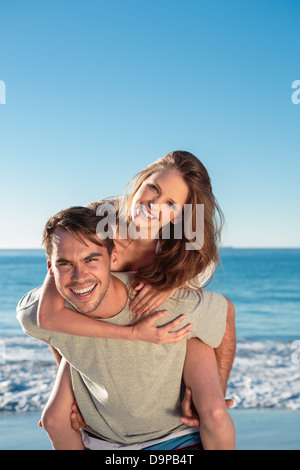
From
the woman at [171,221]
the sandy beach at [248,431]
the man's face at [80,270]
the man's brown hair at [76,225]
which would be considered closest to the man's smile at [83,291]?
the man's face at [80,270]

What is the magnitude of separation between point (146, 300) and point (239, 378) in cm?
616

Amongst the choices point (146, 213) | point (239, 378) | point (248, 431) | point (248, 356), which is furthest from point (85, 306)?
point (248, 356)

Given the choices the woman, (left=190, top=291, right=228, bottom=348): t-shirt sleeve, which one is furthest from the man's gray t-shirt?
the woman

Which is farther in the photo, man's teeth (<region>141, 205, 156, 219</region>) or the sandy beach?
the sandy beach

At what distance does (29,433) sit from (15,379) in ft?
9.52

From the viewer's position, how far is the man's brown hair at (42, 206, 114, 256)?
2.22 meters

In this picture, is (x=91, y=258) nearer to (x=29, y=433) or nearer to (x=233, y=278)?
(x=29, y=433)

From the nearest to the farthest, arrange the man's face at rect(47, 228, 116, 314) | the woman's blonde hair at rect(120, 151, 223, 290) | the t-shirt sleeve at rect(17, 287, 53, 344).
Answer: the man's face at rect(47, 228, 116, 314), the t-shirt sleeve at rect(17, 287, 53, 344), the woman's blonde hair at rect(120, 151, 223, 290)

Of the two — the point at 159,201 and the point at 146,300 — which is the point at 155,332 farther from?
the point at 159,201

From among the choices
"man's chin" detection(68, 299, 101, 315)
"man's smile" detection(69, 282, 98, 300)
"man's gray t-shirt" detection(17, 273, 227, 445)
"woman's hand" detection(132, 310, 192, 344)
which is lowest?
"man's gray t-shirt" detection(17, 273, 227, 445)

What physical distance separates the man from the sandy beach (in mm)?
2345

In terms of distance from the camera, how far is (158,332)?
2250 millimetres

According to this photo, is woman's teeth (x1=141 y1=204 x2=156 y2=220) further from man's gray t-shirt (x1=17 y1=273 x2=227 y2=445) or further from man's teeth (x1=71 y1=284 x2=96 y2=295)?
man's teeth (x1=71 y1=284 x2=96 y2=295)
